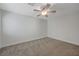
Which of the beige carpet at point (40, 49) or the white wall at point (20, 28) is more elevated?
the white wall at point (20, 28)

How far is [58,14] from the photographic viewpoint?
1.82m

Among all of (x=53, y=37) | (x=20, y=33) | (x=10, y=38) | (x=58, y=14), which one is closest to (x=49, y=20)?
(x=58, y=14)

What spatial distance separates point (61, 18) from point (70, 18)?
159 mm

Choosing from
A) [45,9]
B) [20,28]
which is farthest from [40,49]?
[45,9]

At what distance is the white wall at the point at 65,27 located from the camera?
176 centimetres

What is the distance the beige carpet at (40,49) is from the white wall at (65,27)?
0.41 ft

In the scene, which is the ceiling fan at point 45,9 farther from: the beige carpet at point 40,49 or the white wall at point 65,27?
the beige carpet at point 40,49

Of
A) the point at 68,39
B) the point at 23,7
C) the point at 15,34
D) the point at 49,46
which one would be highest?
the point at 23,7

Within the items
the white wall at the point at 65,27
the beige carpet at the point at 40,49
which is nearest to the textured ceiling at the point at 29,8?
the white wall at the point at 65,27

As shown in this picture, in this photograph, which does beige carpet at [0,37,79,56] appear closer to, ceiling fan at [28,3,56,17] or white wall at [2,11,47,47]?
white wall at [2,11,47,47]

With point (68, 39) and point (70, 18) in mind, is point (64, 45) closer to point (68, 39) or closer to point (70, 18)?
point (68, 39)

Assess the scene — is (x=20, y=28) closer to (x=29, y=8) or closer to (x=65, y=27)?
(x=29, y=8)

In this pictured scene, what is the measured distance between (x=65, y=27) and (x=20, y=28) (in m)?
0.83

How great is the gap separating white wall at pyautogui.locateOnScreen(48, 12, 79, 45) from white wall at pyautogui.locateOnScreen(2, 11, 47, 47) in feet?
0.50
